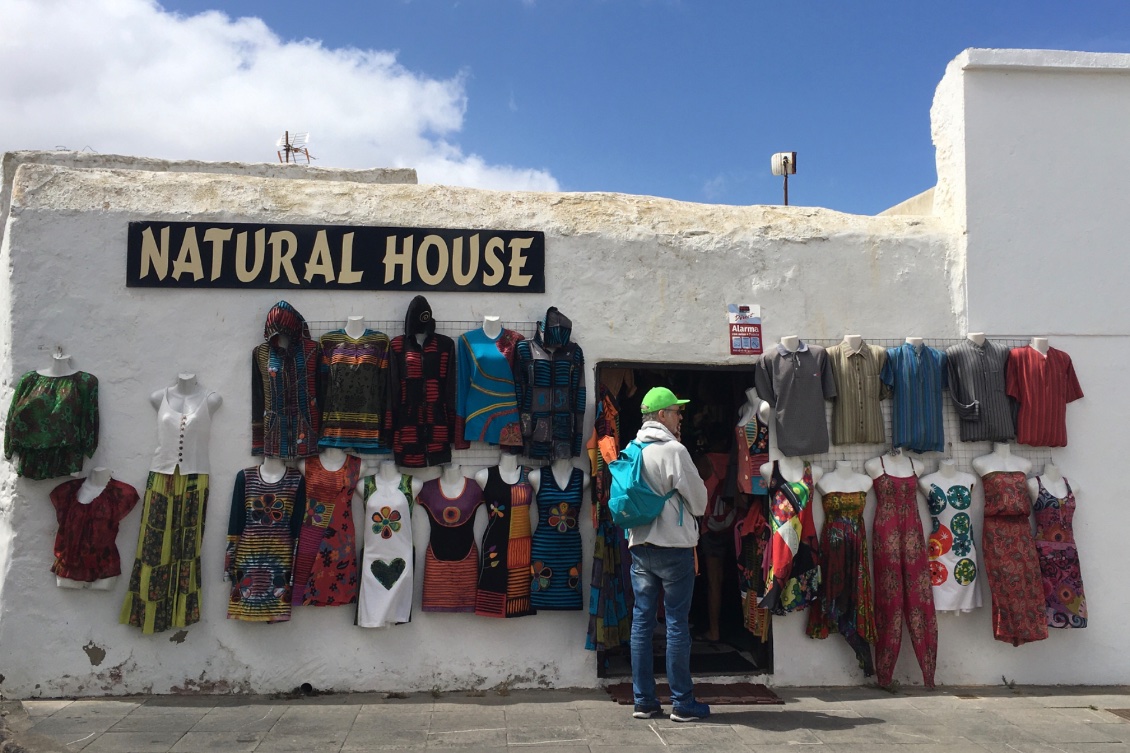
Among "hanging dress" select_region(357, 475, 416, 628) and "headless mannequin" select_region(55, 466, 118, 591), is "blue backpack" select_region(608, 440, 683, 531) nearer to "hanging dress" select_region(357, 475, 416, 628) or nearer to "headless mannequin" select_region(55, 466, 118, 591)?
"hanging dress" select_region(357, 475, 416, 628)

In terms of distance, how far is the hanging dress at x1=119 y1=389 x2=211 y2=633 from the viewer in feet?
17.0

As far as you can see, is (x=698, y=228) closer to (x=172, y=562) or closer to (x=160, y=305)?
(x=160, y=305)

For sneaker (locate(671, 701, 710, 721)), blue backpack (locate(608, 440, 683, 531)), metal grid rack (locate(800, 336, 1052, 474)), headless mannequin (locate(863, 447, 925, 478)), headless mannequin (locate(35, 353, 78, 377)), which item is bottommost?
sneaker (locate(671, 701, 710, 721))

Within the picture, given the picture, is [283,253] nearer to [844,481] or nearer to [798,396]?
[798,396]

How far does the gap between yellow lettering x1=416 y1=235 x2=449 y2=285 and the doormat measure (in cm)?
284

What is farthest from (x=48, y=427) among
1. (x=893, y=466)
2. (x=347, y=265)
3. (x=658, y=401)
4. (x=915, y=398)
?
(x=915, y=398)

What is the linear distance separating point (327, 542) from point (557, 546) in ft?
4.67

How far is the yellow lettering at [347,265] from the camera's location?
18.3 ft

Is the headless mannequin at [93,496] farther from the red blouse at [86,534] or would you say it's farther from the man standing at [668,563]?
the man standing at [668,563]

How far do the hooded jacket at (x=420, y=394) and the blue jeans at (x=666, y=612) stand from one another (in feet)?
4.80

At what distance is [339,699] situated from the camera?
519 cm

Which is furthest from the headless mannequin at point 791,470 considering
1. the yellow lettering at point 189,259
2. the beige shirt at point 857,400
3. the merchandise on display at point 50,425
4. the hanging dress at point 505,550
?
the merchandise on display at point 50,425

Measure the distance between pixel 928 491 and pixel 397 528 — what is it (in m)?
3.49

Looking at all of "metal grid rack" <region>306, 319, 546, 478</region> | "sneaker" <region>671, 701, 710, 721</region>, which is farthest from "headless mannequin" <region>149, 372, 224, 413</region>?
"sneaker" <region>671, 701, 710, 721</region>
